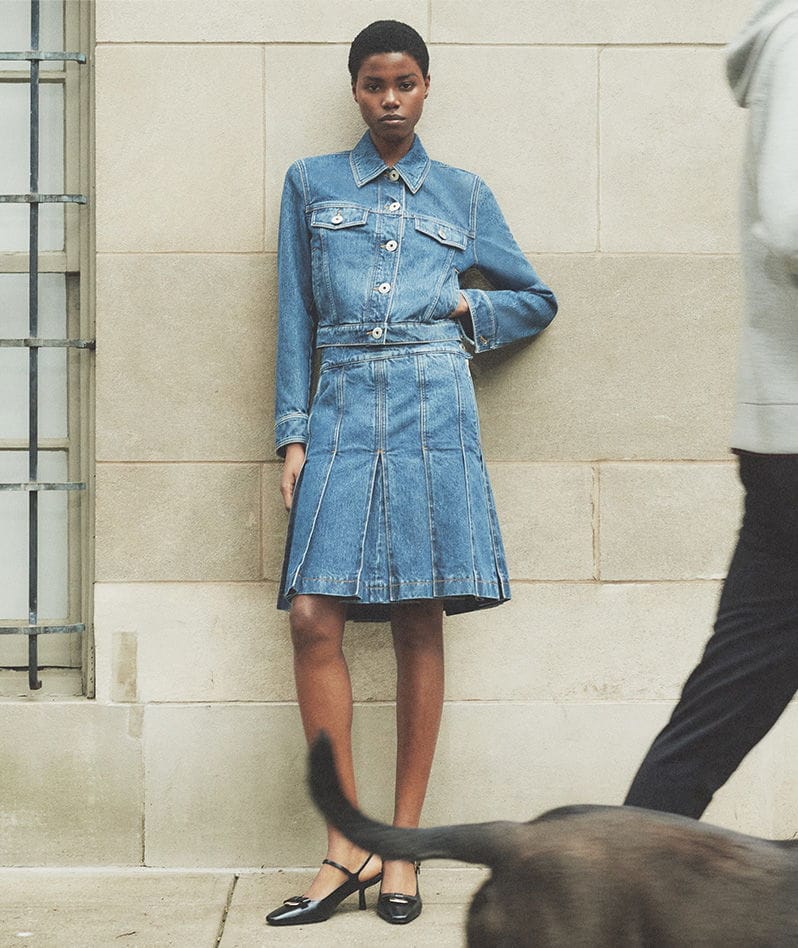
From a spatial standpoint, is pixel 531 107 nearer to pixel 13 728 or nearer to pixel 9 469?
pixel 9 469

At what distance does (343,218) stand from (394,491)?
32.8 inches

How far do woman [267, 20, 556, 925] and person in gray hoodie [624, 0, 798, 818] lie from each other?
1.32 meters

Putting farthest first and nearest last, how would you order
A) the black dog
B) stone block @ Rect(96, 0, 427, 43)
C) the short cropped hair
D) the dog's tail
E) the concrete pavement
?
stone block @ Rect(96, 0, 427, 43) → the short cropped hair → the concrete pavement → the dog's tail → the black dog

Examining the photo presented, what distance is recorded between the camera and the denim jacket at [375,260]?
398 cm

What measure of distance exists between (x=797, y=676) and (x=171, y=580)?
2303mm

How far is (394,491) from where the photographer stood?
389cm

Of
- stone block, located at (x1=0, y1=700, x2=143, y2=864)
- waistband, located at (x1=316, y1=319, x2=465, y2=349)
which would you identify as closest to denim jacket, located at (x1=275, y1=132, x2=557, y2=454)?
waistband, located at (x1=316, y1=319, x2=465, y2=349)

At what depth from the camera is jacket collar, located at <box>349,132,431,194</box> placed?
4.06 meters

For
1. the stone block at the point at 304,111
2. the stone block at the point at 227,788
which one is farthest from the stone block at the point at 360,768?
the stone block at the point at 304,111

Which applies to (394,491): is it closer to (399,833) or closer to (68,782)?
(68,782)

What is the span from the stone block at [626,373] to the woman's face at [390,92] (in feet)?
2.62

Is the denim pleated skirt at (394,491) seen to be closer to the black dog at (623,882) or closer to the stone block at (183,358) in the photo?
the stone block at (183,358)

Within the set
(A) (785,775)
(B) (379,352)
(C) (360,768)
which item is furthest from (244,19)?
(A) (785,775)

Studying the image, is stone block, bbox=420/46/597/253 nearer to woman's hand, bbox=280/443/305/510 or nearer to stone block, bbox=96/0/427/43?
stone block, bbox=96/0/427/43
